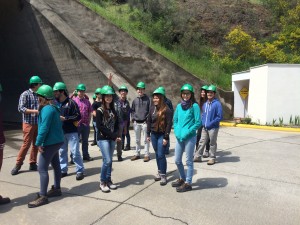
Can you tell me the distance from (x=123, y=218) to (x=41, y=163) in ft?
5.05

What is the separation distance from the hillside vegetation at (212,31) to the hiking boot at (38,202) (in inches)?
572

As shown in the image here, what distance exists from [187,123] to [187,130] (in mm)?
136

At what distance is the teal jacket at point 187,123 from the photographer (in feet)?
17.4

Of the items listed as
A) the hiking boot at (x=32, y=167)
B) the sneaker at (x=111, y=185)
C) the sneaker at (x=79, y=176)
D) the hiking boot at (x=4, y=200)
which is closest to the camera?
the hiking boot at (x=4, y=200)

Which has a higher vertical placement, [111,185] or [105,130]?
[105,130]

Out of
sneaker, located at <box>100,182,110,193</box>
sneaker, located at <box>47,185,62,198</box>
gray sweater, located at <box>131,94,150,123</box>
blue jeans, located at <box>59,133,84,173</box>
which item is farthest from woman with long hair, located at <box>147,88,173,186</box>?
gray sweater, located at <box>131,94,150,123</box>

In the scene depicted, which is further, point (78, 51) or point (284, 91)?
point (284, 91)

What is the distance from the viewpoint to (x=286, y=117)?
14.6 meters

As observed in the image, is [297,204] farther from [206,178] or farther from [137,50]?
[137,50]

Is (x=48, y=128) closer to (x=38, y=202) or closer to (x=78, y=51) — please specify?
(x=38, y=202)

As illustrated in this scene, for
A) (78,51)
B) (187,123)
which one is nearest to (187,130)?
(187,123)

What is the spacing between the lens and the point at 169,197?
513 centimetres

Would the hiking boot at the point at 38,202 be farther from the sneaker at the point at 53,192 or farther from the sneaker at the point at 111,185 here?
the sneaker at the point at 111,185

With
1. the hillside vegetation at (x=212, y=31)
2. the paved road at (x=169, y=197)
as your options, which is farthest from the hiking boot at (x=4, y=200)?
the hillside vegetation at (x=212, y=31)
